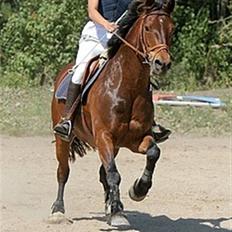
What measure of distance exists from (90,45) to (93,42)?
0.04 metres

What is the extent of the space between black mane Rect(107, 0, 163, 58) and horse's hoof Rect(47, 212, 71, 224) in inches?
66.6

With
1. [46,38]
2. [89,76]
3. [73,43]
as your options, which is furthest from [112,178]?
[46,38]

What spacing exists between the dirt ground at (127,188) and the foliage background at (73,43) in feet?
24.7

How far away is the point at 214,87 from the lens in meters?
20.6

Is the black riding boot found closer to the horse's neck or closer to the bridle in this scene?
the horse's neck

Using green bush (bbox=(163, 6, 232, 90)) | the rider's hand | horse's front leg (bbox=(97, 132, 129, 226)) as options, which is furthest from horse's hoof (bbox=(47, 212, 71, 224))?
green bush (bbox=(163, 6, 232, 90))

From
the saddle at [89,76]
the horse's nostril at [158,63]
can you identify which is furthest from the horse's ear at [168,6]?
the saddle at [89,76]

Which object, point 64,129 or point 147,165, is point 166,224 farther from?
point 64,129

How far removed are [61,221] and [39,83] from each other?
42.7 feet

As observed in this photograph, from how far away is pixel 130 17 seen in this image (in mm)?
7398

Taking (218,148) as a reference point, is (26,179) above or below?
above

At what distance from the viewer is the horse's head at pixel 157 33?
668cm

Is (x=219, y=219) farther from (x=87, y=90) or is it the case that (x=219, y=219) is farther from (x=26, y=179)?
(x=26, y=179)

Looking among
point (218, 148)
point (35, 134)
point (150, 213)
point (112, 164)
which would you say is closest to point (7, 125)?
point (35, 134)
